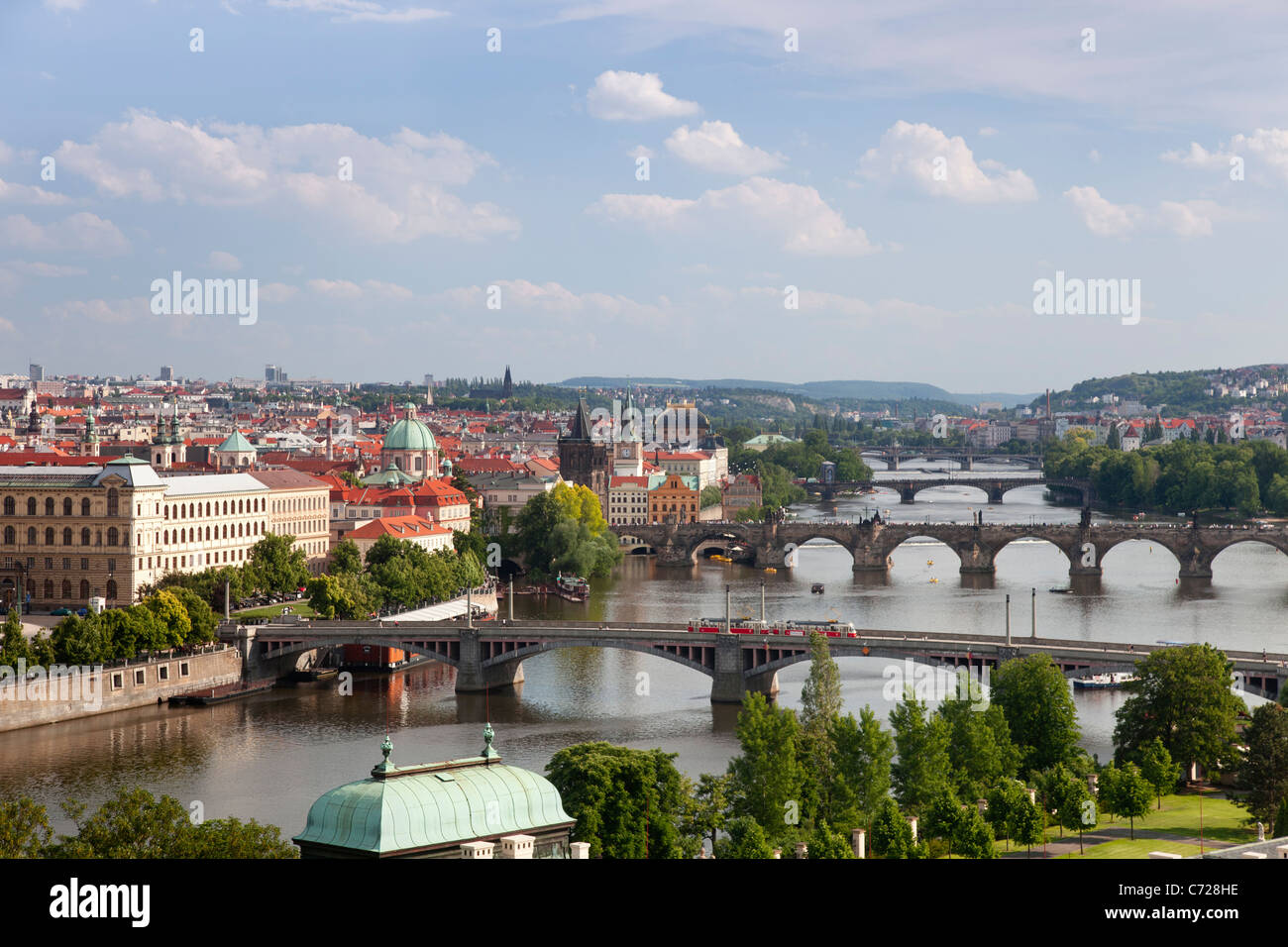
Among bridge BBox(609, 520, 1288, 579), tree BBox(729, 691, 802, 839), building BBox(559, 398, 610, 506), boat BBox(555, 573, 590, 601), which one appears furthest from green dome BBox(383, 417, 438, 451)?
tree BBox(729, 691, 802, 839)

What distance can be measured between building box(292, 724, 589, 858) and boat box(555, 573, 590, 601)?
44507 mm

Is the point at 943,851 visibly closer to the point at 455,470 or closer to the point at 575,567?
the point at 575,567

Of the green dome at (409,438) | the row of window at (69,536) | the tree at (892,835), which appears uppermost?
the green dome at (409,438)

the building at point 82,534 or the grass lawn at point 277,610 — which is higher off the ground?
the building at point 82,534

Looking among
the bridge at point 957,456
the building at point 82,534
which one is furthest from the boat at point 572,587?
the bridge at point 957,456

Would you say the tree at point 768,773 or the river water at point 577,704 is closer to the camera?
the tree at point 768,773

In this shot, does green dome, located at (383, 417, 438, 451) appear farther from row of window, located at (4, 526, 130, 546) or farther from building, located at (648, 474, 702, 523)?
row of window, located at (4, 526, 130, 546)

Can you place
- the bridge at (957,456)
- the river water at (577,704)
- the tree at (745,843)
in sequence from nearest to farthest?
the tree at (745,843) → the river water at (577,704) → the bridge at (957,456)

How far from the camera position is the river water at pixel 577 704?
2812cm

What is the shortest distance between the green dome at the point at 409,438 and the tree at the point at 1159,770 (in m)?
53.6

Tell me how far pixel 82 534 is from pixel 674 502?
42.8 m

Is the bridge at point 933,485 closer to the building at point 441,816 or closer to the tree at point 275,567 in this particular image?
the tree at point 275,567

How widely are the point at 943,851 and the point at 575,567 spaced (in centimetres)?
4244
